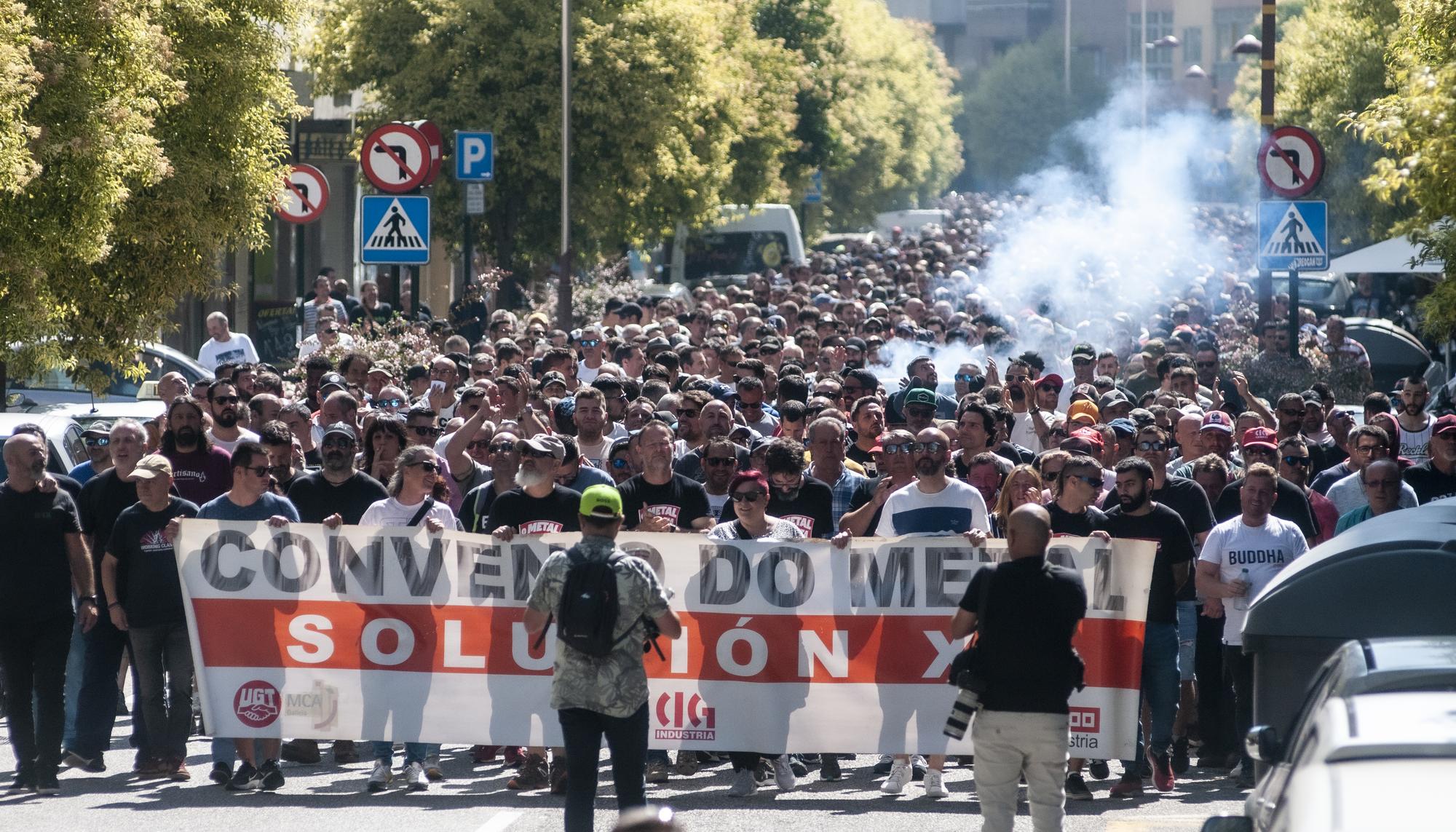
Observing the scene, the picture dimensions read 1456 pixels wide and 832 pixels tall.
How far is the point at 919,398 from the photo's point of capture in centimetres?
1234

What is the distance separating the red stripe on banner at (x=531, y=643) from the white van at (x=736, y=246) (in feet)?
94.9

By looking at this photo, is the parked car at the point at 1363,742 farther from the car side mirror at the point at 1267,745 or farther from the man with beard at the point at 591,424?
the man with beard at the point at 591,424

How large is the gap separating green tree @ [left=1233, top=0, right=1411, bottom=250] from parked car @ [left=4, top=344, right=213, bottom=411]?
67.5 feet

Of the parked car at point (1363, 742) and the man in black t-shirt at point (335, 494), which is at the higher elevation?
the man in black t-shirt at point (335, 494)

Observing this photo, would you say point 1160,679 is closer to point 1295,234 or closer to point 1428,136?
point 1428,136

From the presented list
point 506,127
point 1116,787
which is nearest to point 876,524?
point 1116,787

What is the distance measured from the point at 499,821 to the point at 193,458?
3.26 metres

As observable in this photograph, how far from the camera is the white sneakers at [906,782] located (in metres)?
9.62

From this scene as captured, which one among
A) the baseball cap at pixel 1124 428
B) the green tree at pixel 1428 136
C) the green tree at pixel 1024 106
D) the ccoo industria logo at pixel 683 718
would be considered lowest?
the ccoo industria logo at pixel 683 718

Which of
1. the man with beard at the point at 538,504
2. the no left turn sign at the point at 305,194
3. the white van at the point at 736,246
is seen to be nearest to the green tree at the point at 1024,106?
the white van at the point at 736,246

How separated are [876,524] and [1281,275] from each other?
84.6 feet

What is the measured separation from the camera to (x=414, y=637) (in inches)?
387

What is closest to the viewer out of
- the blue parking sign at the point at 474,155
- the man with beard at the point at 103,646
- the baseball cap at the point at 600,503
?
the baseball cap at the point at 600,503

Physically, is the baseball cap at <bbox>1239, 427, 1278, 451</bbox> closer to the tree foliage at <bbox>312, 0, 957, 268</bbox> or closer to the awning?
the awning
